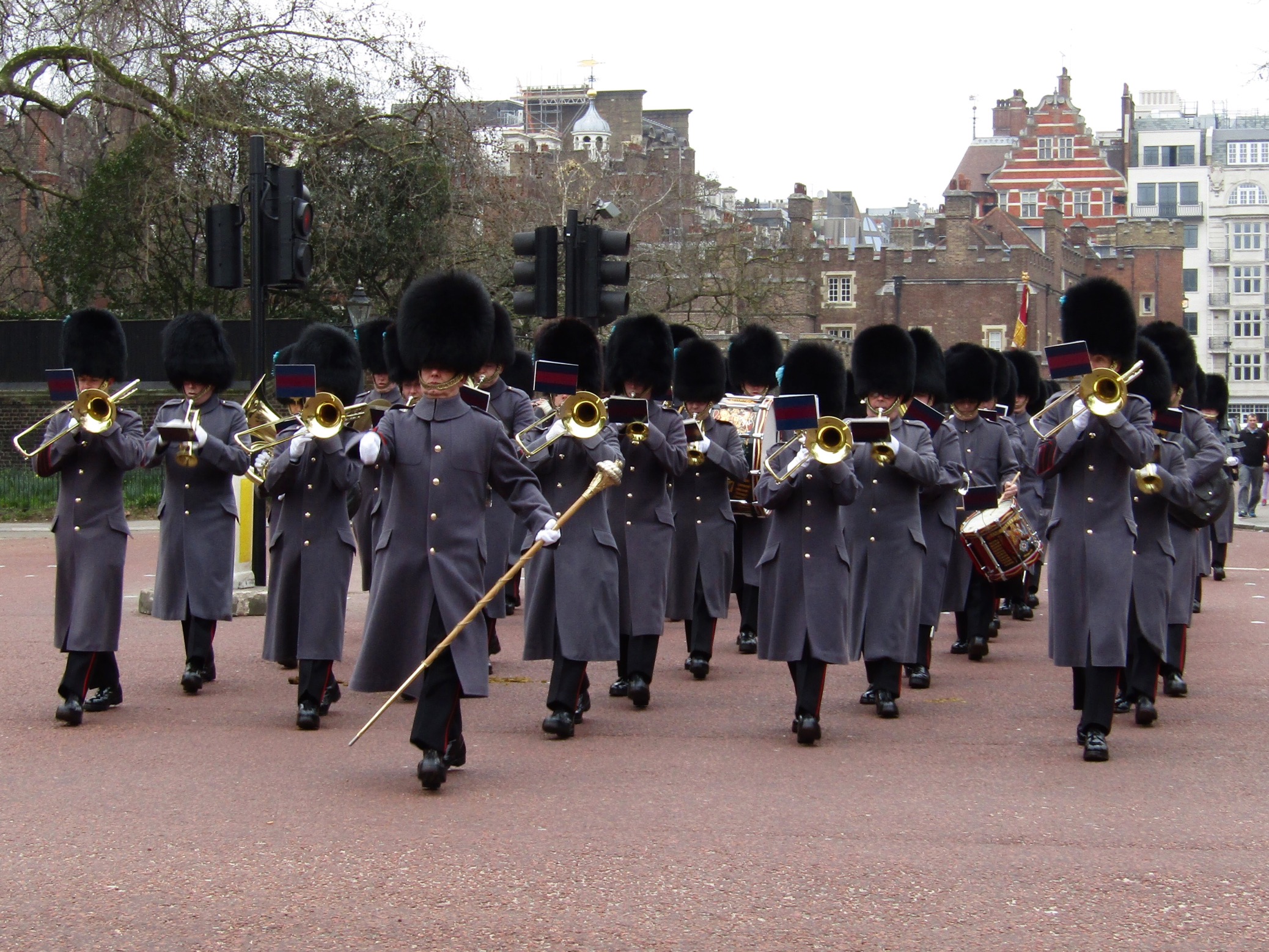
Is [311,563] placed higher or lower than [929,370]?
lower

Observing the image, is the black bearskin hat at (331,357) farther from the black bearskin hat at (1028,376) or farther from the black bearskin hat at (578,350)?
the black bearskin hat at (1028,376)

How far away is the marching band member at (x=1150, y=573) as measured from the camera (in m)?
7.94

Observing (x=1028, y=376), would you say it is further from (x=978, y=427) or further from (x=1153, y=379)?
(x=1153, y=379)

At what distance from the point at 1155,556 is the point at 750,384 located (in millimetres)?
4298

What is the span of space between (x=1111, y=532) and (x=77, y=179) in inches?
1129

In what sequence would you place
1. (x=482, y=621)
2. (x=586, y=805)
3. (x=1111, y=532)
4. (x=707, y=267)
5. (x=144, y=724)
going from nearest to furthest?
(x=586, y=805)
(x=482, y=621)
(x=1111, y=532)
(x=144, y=724)
(x=707, y=267)

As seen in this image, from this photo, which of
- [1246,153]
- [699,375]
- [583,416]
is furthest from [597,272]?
[1246,153]

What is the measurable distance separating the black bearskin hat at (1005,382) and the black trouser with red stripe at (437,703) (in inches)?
303

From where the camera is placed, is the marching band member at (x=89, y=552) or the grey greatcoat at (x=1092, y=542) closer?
the grey greatcoat at (x=1092, y=542)

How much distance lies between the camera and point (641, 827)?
240 inches

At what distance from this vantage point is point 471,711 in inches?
344

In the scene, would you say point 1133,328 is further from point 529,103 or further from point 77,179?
point 529,103

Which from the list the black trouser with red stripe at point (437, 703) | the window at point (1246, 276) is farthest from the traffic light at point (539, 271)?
the window at point (1246, 276)

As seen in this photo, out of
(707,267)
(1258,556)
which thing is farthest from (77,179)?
(1258,556)
